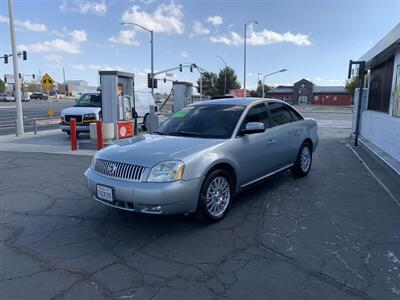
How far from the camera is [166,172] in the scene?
12.5 ft

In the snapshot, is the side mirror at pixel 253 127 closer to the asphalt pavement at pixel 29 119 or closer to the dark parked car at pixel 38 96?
the asphalt pavement at pixel 29 119

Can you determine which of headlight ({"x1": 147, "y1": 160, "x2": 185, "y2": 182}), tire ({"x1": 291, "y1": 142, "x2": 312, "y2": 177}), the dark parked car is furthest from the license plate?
the dark parked car

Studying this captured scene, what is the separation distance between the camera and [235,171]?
4.64 m

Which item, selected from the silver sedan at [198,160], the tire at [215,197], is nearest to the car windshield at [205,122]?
the silver sedan at [198,160]

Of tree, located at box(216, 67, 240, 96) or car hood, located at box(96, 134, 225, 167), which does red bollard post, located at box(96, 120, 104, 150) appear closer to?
car hood, located at box(96, 134, 225, 167)

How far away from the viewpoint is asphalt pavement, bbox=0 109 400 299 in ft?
9.70

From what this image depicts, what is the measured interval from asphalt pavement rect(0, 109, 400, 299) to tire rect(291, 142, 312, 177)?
29.1 inches

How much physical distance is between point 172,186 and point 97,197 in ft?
3.68

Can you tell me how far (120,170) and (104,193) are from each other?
0.36 metres

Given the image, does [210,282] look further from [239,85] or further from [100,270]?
[239,85]

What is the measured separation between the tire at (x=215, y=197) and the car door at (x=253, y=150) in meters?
0.35

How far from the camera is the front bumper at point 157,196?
3729 mm

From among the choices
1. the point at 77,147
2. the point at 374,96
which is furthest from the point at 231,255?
the point at 374,96

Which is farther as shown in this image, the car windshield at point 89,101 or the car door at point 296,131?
the car windshield at point 89,101
